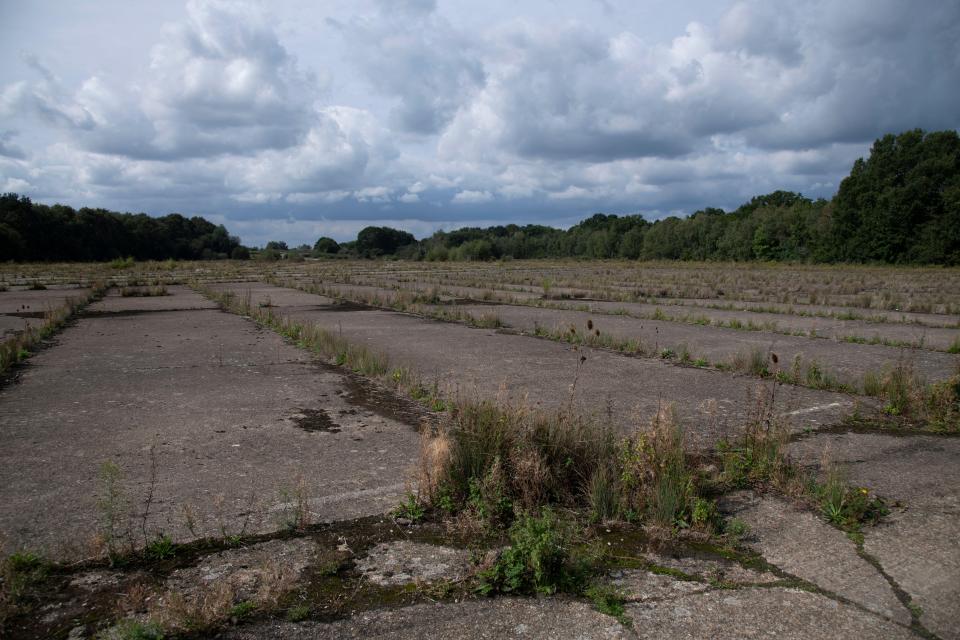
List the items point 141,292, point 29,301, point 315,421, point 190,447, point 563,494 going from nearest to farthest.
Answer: point 563,494, point 190,447, point 315,421, point 29,301, point 141,292

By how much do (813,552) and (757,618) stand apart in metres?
0.98

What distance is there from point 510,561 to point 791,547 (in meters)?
1.92

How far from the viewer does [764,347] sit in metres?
12.4

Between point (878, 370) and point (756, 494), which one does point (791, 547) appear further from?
point (878, 370)

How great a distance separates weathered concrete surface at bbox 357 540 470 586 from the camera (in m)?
3.71

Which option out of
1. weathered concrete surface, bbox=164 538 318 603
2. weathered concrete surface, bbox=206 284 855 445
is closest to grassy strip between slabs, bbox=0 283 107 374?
weathered concrete surface, bbox=206 284 855 445

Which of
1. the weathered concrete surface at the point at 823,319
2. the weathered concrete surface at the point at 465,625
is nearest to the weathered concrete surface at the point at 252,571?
the weathered concrete surface at the point at 465,625

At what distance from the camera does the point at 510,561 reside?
11.9ft

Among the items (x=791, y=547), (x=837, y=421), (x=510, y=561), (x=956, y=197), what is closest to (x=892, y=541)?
(x=791, y=547)

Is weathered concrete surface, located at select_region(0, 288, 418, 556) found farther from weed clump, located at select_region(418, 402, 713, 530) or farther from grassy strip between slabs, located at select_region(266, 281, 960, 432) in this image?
grassy strip between slabs, located at select_region(266, 281, 960, 432)

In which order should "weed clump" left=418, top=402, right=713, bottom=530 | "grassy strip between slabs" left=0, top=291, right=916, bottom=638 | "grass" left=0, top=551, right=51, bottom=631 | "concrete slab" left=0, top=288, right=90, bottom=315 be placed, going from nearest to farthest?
"grass" left=0, top=551, right=51, bottom=631 → "grassy strip between slabs" left=0, top=291, right=916, bottom=638 → "weed clump" left=418, top=402, right=713, bottom=530 → "concrete slab" left=0, top=288, right=90, bottom=315

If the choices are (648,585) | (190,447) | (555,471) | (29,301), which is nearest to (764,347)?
(555,471)

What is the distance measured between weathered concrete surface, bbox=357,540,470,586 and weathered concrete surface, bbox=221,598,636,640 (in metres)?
0.31

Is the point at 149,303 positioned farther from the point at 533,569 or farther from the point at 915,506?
the point at 915,506
